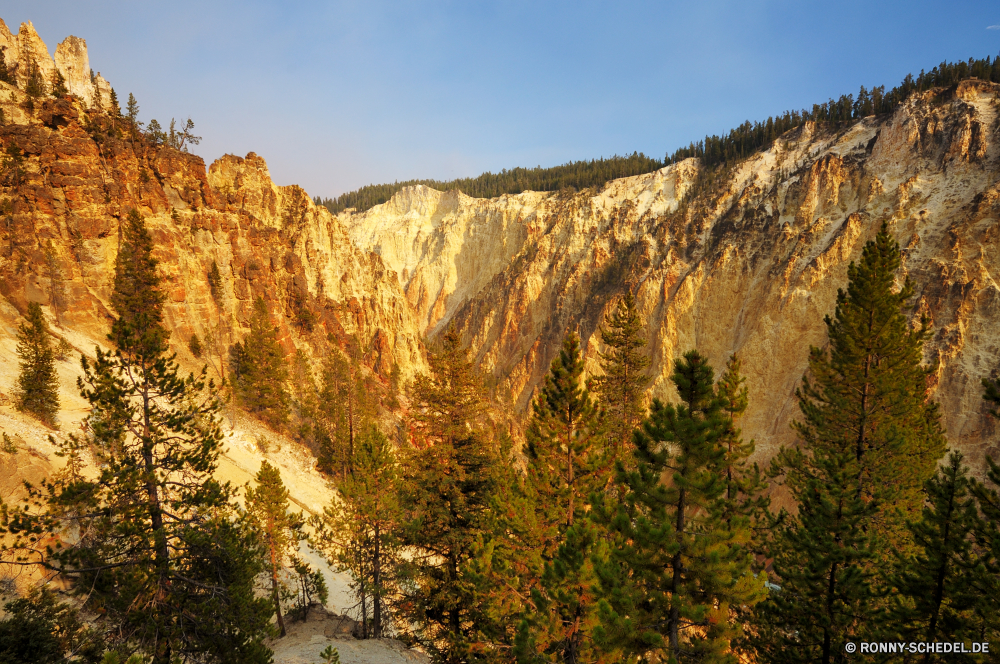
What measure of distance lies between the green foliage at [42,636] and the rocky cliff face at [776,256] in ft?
150

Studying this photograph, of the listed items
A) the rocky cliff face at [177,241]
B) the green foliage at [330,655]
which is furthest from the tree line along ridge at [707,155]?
the green foliage at [330,655]

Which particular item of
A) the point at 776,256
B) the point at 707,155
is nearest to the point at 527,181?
the point at 707,155

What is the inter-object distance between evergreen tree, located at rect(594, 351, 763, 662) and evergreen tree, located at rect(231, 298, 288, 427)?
3704 cm

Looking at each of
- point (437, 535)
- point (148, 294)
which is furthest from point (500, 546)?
point (148, 294)

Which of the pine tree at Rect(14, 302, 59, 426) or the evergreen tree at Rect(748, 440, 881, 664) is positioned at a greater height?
the pine tree at Rect(14, 302, 59, 426)

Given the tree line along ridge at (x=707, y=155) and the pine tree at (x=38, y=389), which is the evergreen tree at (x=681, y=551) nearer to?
the pine tree at (x=38, y=389)

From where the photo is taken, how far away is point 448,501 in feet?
47.6

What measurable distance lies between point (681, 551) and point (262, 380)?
131ft

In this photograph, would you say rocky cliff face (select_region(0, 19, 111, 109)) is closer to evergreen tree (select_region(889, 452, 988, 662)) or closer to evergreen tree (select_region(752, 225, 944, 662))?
evergreen tree (select_region(752, 225, 944, 662))

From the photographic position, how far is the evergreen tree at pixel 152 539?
901 centimetres

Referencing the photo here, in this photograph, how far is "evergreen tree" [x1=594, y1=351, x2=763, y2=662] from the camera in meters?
8.39

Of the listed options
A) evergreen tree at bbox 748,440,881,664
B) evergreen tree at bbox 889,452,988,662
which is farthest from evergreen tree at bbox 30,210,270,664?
evergreen tree at bbox 889,452,988,662

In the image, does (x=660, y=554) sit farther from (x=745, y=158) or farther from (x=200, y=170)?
(x=745, y=158)

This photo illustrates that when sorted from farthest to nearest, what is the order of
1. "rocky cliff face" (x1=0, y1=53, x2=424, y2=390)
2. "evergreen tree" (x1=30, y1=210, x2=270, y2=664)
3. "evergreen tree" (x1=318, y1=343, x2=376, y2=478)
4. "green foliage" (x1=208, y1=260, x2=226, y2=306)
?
"green foliage" (x1=208, y1=260, x2=226, y2=306)
"evergreen tree" (x1=318, y1=343, x2=376, y2=478)
"rocky cliff face" (x1=0, y1=53, x2=424, y2=390)
"evergreen tree" (x1=30, y1=210, x2=270, y2=664)
